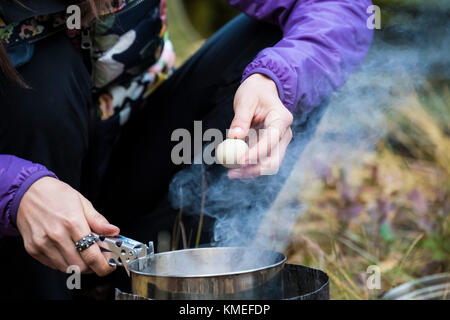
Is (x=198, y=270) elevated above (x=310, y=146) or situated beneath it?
situated beneath

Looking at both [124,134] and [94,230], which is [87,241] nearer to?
[94,230]

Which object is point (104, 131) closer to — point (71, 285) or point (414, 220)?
point (71, 285)

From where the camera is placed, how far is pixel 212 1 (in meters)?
3.93

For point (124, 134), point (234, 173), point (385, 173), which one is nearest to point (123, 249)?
point (234, 173)

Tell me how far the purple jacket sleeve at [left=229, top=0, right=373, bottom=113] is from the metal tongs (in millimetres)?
480

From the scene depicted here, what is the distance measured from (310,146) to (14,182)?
0.97 m

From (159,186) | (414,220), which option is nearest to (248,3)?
(159,186)

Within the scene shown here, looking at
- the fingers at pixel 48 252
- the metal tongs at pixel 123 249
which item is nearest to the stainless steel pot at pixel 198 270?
the metal tongs at pixel 123 249

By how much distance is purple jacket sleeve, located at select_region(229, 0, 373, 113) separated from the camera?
126 centimetres

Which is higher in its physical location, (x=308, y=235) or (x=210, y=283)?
(x=210, y=283)

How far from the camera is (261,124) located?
1.19 m

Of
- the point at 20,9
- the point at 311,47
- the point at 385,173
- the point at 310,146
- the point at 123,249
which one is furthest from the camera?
the point at 385,173

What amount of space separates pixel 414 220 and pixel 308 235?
38 cm

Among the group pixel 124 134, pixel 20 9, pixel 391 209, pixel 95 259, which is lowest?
pixel 391 209
